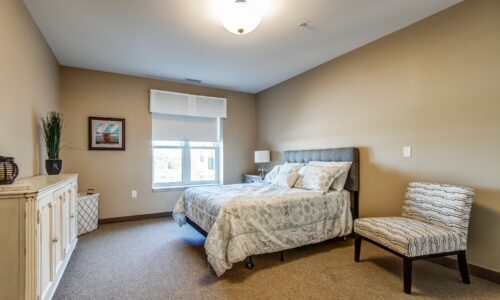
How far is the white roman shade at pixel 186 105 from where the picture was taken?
464 centimetres

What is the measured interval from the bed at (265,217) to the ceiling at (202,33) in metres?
1.56

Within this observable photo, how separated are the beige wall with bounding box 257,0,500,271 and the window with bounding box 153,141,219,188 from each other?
2.34 m

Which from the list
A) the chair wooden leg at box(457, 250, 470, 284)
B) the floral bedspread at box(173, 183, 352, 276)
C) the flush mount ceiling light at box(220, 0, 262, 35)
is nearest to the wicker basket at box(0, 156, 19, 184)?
the floral bedspread at box(173, 183, 352, 276)

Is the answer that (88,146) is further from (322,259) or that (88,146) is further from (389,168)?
(389,168)

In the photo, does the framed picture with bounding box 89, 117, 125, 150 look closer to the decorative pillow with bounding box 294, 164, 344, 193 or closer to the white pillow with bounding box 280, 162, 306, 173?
the white pillow with bounding box 280, 162, 306, 173

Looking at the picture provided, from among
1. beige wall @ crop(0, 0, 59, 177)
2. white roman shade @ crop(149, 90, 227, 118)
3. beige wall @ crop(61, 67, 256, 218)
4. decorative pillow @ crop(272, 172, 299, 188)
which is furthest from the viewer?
white roman shade @ crop(149, 90, 227, 118)

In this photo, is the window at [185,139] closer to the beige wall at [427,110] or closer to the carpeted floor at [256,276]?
the carpeted floor at [256,276]

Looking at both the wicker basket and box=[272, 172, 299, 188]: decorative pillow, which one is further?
box=[272, 172, 299, 188]: decorative pillow

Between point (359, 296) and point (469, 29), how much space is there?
265 cm

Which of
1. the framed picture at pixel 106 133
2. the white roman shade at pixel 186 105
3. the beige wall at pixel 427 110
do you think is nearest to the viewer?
the beige wall at pixel 427 110

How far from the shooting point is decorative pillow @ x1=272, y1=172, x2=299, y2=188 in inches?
142

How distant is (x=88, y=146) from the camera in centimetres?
416

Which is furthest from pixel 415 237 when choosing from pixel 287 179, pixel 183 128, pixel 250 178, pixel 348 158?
pixel 183 128

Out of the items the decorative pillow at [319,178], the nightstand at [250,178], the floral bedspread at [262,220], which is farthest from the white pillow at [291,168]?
the nightstand at [250,178]
